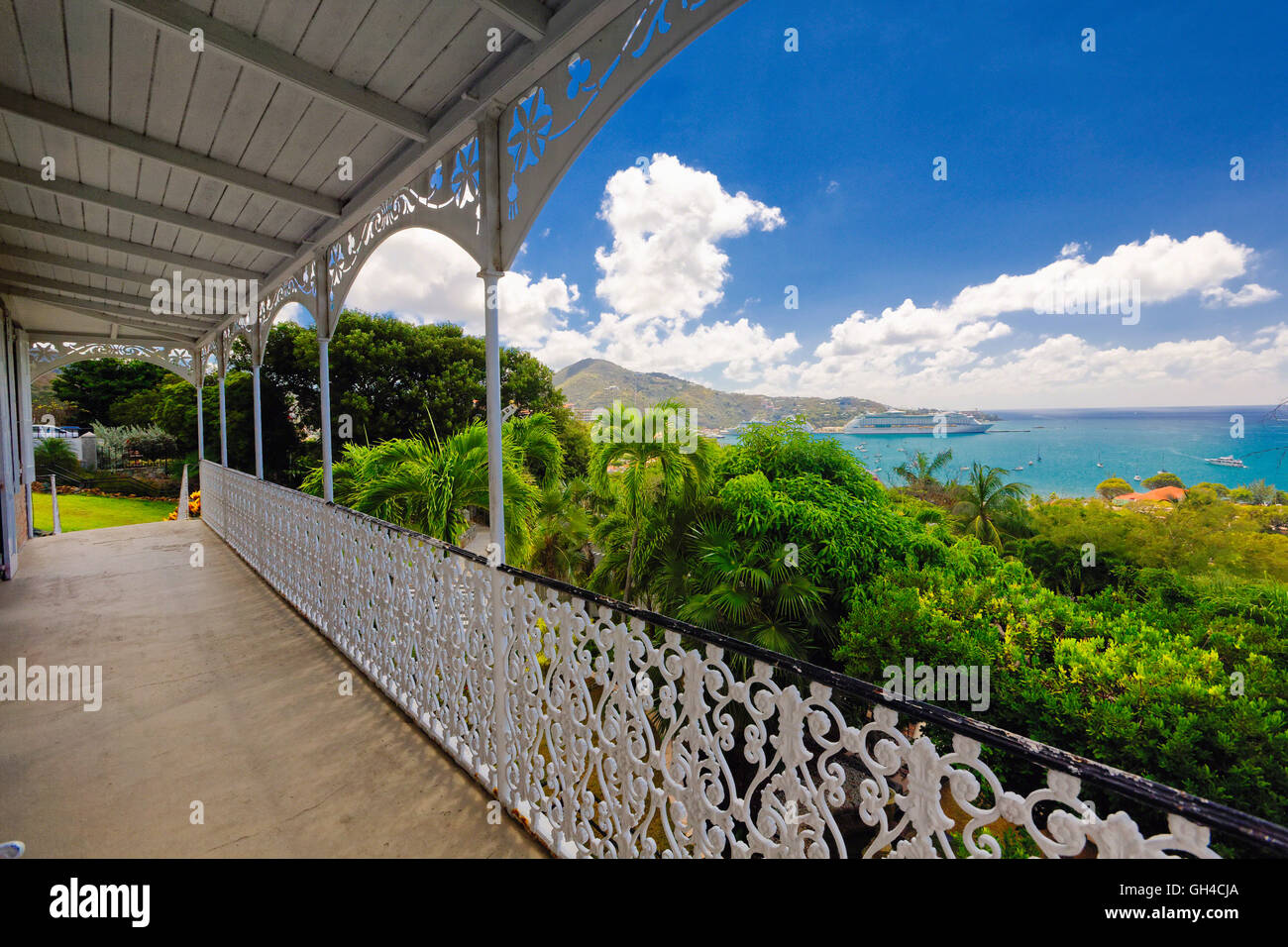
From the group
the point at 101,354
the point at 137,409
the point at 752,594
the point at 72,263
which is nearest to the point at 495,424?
the point at 752,594

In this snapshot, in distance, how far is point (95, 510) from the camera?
13047mm

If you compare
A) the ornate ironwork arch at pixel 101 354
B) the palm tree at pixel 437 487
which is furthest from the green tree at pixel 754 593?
the ornate ironwork arch at pixel 101 354

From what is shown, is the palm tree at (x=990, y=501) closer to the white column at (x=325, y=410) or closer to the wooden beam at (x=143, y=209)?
the white column at (x=325, y=410)

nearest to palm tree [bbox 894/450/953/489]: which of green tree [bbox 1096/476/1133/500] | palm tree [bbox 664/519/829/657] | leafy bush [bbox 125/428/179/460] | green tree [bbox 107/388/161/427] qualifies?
green tree [bbox 1096/476/1133/500]

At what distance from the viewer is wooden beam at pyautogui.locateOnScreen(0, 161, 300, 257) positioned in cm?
312

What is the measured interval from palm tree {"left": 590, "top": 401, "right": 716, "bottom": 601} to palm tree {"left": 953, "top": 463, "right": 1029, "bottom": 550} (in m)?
10.1

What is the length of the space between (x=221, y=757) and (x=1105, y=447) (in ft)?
134

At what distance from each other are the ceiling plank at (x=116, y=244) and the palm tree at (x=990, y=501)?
14667mm

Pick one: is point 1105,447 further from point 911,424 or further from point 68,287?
point 68,287

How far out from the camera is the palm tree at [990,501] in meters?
13.8

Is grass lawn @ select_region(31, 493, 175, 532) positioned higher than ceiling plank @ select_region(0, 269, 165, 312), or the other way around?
ceiling plank @ select_region(0, 269, 165, 312)

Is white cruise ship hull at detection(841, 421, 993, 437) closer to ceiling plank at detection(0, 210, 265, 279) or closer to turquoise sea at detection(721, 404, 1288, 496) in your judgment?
turquoise sea at detection(721, 404, 1288, 496)
